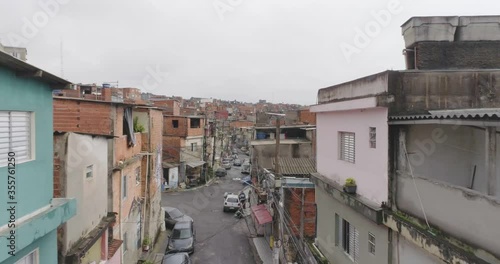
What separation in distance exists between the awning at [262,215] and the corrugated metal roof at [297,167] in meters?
3.43

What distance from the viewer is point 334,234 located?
35.9ft

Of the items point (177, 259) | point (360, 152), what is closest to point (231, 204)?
point (177, 259)

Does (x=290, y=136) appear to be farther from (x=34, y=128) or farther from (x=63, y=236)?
(x=34, y=128)

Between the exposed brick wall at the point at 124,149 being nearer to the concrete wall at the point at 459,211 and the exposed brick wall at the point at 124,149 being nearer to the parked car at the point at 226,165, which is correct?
the concrete wall at the point at 459,211

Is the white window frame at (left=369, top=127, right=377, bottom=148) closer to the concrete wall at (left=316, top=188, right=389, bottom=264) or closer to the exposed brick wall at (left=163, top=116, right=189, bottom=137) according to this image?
the concrete wall at (left=316, top=188, right=389, bottom=264)

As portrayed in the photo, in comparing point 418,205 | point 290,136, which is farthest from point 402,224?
point 290,136

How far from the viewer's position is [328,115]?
11508mm

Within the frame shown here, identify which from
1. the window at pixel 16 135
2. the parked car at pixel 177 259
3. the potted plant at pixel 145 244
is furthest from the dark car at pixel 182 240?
the window at pixel 16 135

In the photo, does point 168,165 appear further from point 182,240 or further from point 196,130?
point 182,240

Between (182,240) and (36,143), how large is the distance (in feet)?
51.0

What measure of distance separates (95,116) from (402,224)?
437 inches

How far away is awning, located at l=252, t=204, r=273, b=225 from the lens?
65.3 ft

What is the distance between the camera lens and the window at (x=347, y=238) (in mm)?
9430

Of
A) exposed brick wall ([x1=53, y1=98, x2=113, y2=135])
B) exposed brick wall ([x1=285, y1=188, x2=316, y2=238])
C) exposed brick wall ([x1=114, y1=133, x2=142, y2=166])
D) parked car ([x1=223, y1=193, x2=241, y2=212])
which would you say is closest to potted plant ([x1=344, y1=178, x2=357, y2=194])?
exposed brick wall ([x1=285, y1=188, x2=316, y2=238])
